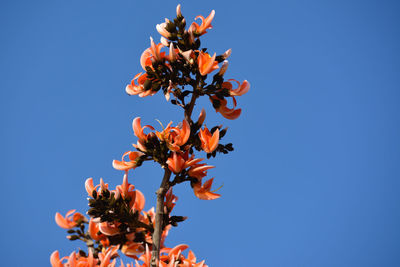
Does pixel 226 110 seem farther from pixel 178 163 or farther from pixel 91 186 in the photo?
pixel 91 186

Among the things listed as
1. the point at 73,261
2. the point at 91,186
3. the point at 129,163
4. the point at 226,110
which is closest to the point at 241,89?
the point at 226,110

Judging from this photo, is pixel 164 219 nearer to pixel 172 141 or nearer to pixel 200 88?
pixel 172 141

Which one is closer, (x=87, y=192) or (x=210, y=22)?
(x=87, y=192)

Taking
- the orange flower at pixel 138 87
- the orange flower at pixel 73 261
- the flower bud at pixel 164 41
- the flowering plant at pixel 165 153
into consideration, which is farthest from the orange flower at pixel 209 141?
the orange flower at pixel 73 261

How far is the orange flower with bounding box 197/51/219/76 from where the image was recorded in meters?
3.00

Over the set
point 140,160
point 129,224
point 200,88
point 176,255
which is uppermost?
point 200,88

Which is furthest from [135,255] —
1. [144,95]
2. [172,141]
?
[144,95]

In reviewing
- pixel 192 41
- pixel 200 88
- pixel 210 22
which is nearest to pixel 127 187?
pixel 200 88

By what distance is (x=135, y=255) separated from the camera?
3.12 m

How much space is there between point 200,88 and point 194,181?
841mm

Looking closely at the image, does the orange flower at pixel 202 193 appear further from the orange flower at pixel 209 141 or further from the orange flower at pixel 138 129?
the orange flower at pixel 138 129

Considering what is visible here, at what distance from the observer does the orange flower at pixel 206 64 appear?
3.00 m

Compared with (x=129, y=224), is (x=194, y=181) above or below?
above

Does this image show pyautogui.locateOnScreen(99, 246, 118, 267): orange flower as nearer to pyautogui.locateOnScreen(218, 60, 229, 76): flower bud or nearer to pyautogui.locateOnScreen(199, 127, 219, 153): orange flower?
pyautogui.locateOnScreen(199, 127, 219, 153): orange flower
